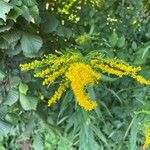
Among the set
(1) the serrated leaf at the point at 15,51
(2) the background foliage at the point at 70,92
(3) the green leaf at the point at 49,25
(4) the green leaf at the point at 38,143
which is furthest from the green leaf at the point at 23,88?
(4) the green leaf at the point at 38,143

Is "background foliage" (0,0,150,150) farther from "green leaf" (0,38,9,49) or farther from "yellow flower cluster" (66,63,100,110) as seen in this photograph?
"yellow flower cluster" (66,63,100,110)

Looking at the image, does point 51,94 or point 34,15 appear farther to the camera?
point 51,94

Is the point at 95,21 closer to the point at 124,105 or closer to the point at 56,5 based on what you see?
the point at 56,5

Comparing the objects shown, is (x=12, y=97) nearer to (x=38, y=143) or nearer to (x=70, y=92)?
(x=70, y=92)

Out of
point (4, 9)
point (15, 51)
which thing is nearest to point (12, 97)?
point (15, 51)

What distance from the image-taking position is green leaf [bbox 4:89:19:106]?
1.74m

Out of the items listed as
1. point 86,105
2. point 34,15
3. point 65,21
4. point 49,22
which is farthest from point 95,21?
point 86,105

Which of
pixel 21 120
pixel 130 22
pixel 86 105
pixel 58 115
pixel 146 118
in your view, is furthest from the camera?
pixel 130 22

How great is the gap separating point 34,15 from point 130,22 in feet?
2.30

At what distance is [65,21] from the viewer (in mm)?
2064

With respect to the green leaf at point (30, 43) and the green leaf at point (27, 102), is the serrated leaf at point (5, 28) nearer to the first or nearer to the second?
the green leaf at point (30, 43)

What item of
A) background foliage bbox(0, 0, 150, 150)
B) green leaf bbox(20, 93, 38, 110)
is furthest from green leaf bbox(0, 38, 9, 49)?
green leaf bbox(20, 93, 38, 110)

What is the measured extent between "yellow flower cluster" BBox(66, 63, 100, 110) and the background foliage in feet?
0.48

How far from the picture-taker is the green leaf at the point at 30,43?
5.49ft
